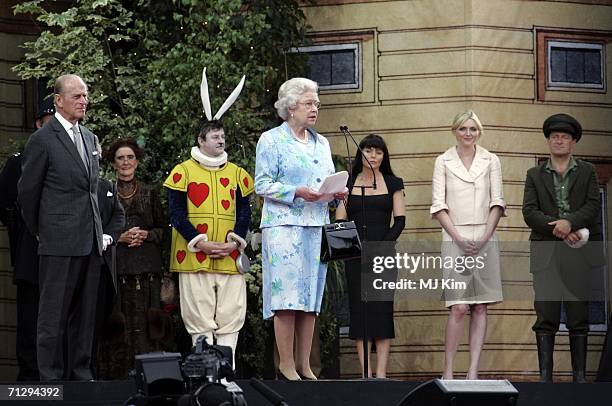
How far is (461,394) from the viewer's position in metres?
6.23

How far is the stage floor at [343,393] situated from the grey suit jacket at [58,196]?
886 millimetres

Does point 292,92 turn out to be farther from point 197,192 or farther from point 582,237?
point 582,237

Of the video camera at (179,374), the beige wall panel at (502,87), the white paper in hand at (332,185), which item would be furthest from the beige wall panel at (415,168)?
the video camera at (179,374)

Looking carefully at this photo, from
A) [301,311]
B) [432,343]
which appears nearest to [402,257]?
[432,343]

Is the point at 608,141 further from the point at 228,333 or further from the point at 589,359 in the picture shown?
the point at 228,333

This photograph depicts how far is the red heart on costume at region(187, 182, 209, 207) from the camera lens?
10.6 metres

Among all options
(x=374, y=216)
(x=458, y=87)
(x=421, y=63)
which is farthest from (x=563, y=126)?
(x=421, y=63)

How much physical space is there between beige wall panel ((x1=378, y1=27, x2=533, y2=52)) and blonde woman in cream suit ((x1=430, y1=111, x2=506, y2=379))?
2.79 metres

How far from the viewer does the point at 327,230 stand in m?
9.84

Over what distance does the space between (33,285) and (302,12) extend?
4139mm

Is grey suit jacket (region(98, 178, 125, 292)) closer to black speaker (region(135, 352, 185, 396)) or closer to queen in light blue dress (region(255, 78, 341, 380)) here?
queen in light blue dress (region(255, 78, 341, 380))

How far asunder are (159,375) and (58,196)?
13.0 feet

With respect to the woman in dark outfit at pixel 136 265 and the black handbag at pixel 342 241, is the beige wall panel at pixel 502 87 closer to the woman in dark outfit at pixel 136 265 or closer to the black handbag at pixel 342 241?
the woman in dark outfit at pixel 136 265

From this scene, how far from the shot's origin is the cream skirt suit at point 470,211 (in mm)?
10758
